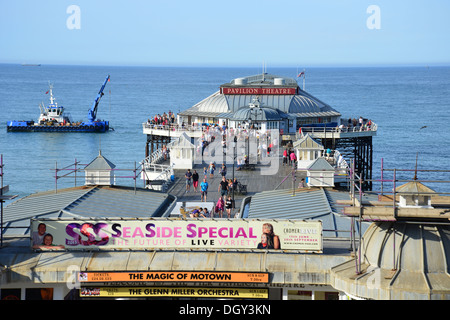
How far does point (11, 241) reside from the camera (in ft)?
80.3

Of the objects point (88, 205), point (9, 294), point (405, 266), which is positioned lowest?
point (9, 294)

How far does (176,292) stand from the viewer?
21875mm

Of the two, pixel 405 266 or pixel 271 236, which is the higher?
pixel 405 266

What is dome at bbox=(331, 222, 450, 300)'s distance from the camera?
58.0ft

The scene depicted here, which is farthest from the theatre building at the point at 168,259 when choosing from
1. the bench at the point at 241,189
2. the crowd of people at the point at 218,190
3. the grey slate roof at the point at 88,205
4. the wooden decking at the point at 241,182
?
the bench at the point at 241,189

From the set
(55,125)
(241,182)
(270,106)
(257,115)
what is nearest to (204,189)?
(241,182)

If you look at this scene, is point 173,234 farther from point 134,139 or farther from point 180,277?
point 134,139

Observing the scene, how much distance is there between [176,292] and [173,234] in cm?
198

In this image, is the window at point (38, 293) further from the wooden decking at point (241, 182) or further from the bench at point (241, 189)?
the bench at point (241, 189)

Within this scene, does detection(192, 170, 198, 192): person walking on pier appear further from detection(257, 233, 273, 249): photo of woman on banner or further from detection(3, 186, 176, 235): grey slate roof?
detection(257, 233, 273, 249): photo of woman on banner

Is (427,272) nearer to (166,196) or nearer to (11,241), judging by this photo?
(11,241)

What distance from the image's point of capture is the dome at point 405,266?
17.7 metres

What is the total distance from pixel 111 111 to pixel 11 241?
141m

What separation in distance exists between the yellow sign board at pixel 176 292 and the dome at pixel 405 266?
358 cm
